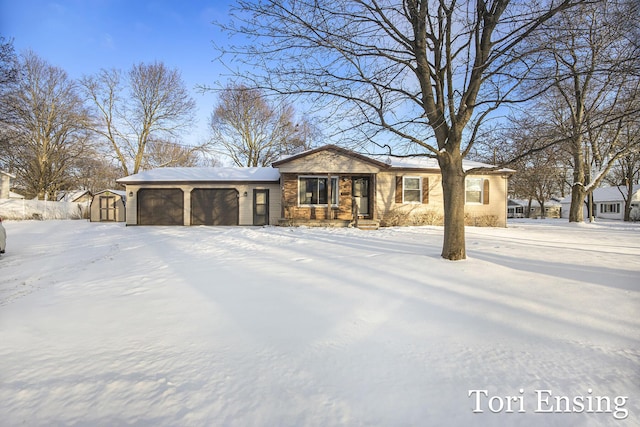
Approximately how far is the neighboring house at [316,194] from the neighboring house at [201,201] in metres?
0.05

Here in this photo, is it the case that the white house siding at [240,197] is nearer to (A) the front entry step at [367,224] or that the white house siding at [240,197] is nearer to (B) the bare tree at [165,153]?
(A) the front entry step at [367,224]

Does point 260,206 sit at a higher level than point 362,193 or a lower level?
lower

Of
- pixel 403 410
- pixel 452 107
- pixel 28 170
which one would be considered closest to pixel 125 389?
pixel 403 410

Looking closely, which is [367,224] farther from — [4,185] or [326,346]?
[4,185]

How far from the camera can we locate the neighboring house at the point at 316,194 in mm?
14227

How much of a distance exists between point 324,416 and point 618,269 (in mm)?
6174

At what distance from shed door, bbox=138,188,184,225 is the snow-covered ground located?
38.1 feet

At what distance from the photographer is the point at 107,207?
21.4 metres

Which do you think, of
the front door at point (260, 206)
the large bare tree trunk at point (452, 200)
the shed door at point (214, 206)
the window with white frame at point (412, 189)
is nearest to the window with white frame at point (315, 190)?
the front door at point (260, 206)

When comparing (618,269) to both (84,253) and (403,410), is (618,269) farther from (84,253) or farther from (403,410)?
(84,253)

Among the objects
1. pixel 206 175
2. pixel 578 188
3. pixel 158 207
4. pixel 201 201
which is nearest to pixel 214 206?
pixel 201 201

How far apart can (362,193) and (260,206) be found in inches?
230

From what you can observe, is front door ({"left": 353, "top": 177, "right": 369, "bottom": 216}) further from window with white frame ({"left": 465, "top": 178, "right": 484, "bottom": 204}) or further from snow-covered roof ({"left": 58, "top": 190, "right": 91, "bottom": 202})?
snow-covered roof ({"left": 58, "top": 190, "right": 91, "bottom": 202})

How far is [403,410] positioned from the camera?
6.30 ft
